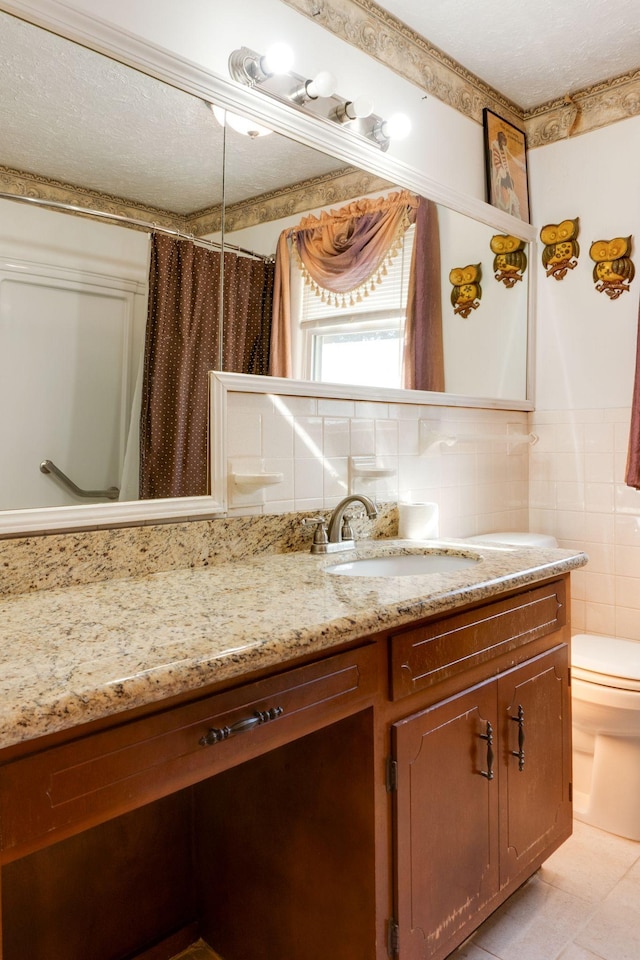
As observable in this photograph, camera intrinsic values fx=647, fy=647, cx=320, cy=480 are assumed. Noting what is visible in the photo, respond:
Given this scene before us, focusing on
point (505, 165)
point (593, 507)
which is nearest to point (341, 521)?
point (593, 507)

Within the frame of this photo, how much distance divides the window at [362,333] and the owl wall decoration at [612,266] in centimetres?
84

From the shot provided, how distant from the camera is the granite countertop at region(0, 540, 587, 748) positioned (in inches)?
30.6

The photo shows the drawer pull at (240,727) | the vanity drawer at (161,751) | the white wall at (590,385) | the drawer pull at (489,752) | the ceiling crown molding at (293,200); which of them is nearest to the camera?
the vanity drawer at (161,751)

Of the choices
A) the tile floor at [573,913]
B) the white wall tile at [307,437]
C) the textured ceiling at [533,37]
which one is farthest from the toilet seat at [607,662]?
the textured ceiling at [533,37]

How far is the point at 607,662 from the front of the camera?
2.05 metres

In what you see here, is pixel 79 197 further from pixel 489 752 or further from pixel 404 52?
pixel 489 752

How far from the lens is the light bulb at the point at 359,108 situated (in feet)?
6.00

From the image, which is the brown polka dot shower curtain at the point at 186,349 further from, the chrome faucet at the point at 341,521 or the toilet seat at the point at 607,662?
the toilet seat at the point at 607,662

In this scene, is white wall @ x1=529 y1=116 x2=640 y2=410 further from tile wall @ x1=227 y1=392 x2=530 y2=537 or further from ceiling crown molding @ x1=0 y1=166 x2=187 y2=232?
ceiling crown molding @ x1=0 y1=166 x2=187 y2=232

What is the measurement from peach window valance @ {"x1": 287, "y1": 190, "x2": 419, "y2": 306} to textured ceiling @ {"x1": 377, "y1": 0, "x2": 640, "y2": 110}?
56 centimetres

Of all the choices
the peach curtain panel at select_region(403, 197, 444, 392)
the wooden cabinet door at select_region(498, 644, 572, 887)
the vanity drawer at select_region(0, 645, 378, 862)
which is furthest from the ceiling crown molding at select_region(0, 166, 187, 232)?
the wooden cabinet door at select_region(498, 644, 572, 887)

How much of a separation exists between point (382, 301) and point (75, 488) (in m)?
1.15

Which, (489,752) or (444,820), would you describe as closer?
(444,820)

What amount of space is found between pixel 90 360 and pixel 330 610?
2.40ft
